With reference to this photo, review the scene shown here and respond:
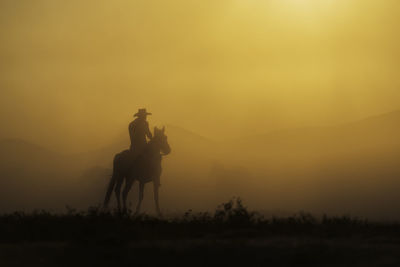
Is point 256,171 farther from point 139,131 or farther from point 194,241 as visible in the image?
point 194,241

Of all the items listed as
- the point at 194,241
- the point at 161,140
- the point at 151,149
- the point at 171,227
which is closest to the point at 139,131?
the point at 151,149

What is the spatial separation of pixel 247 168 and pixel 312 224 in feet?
193

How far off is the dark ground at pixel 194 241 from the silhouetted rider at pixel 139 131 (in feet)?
22.9

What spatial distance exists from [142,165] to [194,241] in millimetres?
12262

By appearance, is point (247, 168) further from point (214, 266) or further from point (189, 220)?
point (214, 266)

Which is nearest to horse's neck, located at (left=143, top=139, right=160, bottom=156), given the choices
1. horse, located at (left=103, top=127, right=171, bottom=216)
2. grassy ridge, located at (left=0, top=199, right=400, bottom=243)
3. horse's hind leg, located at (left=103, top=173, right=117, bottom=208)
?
horse, located at (left=103, top=127, right=171, bottom=216)

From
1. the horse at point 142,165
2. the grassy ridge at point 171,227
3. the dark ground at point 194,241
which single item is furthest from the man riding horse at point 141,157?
the dark ground at point 194,241

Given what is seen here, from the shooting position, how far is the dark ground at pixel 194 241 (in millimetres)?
15320

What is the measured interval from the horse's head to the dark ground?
754cm

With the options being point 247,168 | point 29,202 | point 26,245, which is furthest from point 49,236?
point 247,168

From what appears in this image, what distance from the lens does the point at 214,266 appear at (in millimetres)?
15156

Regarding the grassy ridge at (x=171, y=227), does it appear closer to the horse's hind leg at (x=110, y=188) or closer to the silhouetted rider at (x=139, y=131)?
the silhouetted rider at (x=139, y=131)

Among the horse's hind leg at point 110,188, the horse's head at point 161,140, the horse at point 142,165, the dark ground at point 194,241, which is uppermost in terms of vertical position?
the horse's head at point 161,140

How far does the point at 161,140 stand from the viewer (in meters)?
29.7
